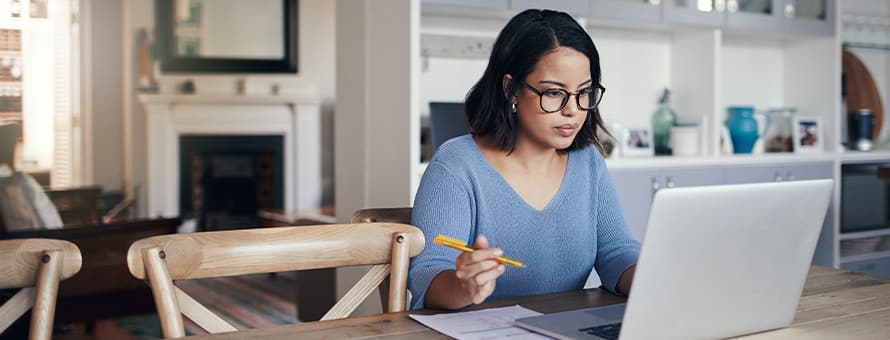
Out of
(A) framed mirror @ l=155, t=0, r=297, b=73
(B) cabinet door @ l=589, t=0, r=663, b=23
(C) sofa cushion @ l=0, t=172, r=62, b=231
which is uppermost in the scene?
(A) framed mirror @ l=155, t=0, r=297, b=73

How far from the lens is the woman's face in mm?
1634

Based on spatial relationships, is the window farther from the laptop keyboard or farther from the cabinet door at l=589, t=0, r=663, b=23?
the laptop keyboard

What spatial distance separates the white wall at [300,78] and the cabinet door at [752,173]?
13.2 ft

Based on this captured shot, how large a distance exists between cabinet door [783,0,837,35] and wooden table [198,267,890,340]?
3150 mm

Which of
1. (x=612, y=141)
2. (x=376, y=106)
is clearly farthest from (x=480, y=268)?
(x=612, y=141)

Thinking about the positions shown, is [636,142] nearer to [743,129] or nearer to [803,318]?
[743,129]

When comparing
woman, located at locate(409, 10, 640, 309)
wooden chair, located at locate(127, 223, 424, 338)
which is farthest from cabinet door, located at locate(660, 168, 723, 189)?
wooden chair, located at locate(127, 223, 424, 338)

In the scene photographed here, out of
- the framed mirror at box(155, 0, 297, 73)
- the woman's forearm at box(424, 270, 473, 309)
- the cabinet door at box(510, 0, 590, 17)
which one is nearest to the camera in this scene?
the woman's forearm at box(424, 270, 473, 309)

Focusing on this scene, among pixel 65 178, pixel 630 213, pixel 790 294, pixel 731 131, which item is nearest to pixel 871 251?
pixel 731 131

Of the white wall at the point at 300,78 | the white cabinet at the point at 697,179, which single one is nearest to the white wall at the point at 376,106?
the white cabinet at the point at 697,179

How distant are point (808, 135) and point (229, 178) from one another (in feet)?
15.8

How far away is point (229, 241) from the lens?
1320 mm

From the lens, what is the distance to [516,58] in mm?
1700

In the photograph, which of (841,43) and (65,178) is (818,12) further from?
(65,178)
